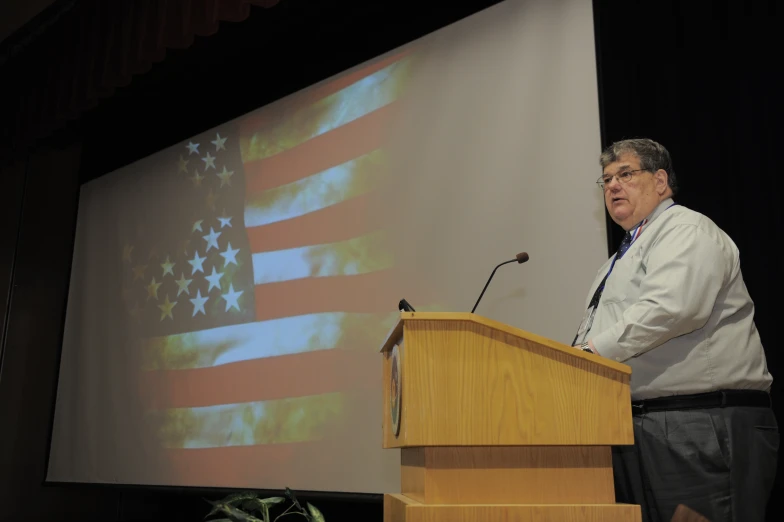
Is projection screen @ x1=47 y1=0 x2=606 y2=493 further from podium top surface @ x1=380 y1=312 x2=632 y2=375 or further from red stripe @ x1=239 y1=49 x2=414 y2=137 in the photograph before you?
podium top surface @ x1=380 y1=312 x2=632 y2=375

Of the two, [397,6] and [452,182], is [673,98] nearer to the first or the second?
[452,182]

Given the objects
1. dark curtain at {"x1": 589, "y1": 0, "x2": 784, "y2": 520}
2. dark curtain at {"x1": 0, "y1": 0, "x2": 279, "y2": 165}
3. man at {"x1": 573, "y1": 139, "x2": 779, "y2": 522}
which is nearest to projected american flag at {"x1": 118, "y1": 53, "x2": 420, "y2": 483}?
dark curtain at {"x1": 0, "y1": 0, "x2": 279, "y2": 165}

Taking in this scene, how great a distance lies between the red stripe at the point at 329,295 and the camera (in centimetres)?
318

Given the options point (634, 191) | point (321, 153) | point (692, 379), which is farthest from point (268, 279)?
point (692, 379)

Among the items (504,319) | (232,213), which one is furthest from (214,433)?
(504,319)

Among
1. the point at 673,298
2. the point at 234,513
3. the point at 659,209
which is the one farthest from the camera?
the point at 659,209

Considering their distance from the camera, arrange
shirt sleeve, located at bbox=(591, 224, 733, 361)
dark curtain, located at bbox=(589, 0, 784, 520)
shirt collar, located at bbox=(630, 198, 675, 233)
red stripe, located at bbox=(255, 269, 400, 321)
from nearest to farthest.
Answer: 1. shirt sleeve, located at bbox=(591, 224, 733, 361)
2. shirt collar, located at bbox=(630, 198, 675, 233)
3. dark curtain, located at bbox=(589, 0, 784, 520)
4. red stripe, located at bbox=(255, 269, 400, 321)

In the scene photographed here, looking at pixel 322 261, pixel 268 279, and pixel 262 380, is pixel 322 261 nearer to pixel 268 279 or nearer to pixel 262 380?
pixel 268 279

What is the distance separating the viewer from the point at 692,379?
5.97 feet

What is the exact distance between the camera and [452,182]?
302cm

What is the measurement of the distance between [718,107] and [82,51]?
3402 mm

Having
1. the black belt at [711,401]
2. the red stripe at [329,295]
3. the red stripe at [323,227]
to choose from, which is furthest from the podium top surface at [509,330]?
the red stripe at [323,227]

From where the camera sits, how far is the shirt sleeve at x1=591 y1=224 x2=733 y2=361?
67.2 inches

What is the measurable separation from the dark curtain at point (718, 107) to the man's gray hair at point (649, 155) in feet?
1.47
